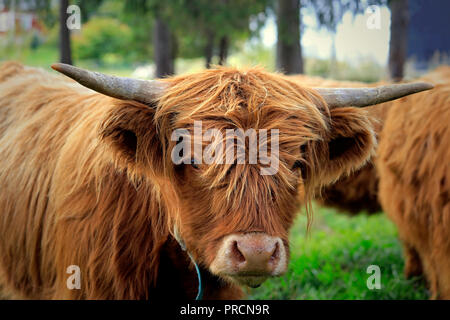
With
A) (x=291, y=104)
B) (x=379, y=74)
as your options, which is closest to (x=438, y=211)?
(x=291, y=104)

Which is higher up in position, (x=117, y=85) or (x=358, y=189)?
(x=117, y=85)

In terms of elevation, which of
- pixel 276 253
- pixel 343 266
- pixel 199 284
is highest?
pixel 276 253

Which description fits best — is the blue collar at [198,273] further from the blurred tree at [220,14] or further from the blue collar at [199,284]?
the blurred tree at [220,14]

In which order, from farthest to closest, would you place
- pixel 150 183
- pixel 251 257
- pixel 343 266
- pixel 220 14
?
pixel 220 14
pixel 343 266
pixel 150 183
pixel 251 257

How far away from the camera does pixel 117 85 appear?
217 cm

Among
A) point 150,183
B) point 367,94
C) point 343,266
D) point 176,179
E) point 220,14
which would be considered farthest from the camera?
point 220,14

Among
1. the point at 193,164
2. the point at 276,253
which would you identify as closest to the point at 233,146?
the point at 193,164

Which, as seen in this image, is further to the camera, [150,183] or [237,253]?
[150,183]

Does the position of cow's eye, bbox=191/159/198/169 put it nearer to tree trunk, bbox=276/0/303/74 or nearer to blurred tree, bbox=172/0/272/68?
tree trunk, bbox=276/0/303/74

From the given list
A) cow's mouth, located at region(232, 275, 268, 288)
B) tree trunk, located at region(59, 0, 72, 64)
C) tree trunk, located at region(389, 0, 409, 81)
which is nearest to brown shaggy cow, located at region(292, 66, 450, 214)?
cow's mouth, located at region(232, 275, 268, 288)

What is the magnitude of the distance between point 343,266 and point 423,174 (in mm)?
1811

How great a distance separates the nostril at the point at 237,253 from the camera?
194cm

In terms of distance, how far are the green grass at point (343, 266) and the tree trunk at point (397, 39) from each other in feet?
9.22

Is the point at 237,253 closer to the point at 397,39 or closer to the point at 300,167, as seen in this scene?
the point at 300,167
